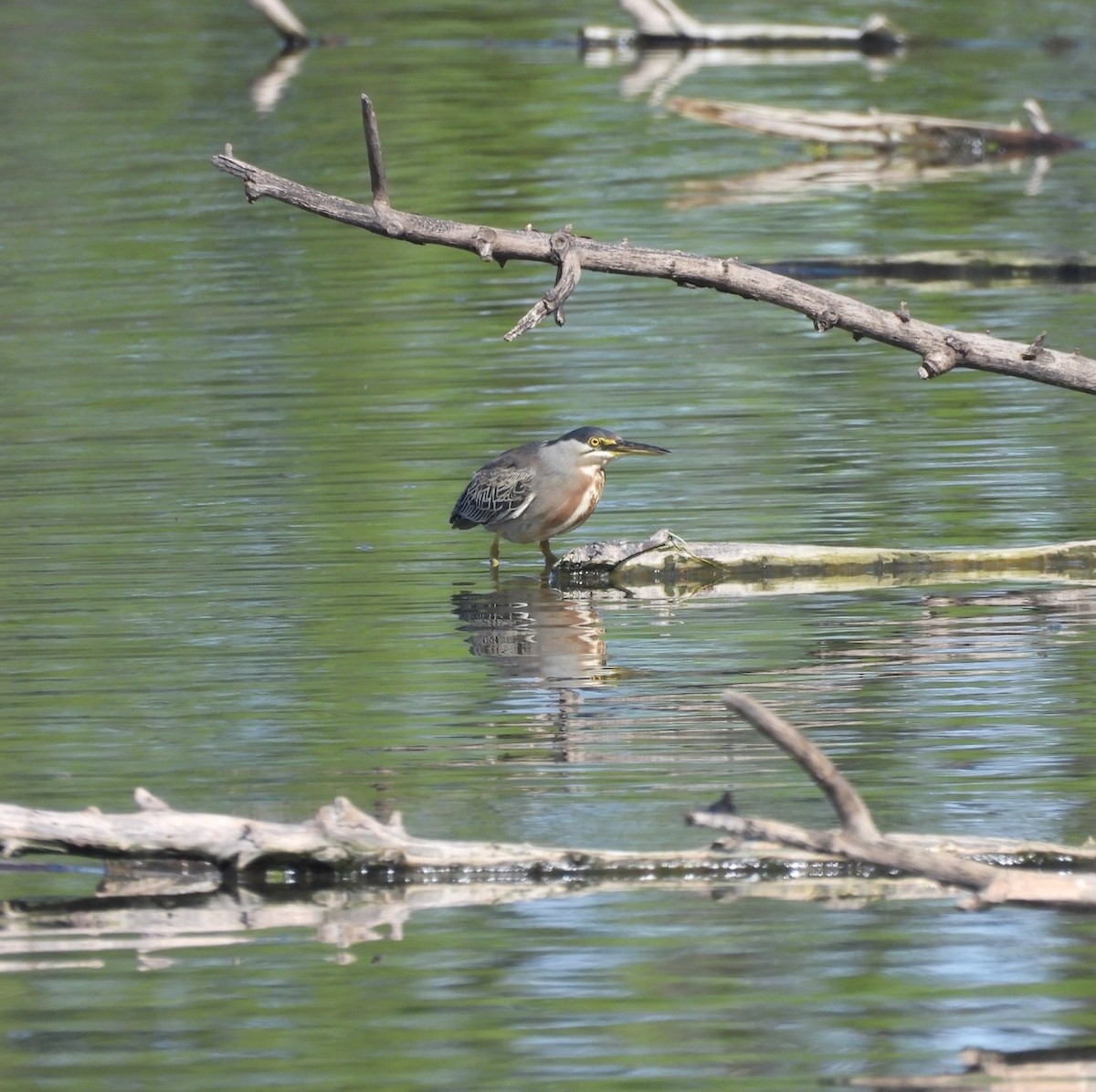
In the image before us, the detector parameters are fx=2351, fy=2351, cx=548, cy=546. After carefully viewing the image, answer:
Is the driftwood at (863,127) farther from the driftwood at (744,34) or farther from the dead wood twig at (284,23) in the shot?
the dead wood twig at (284,23)

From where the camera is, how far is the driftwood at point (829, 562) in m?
9.34

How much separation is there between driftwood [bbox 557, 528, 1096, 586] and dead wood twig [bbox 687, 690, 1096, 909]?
445cm

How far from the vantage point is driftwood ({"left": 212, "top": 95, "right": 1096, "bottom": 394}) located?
24.5ft

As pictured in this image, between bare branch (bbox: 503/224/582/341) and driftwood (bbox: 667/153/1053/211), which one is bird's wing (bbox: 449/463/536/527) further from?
driftwood (bbox: 667/153/1053/211)

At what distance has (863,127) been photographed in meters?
19.6

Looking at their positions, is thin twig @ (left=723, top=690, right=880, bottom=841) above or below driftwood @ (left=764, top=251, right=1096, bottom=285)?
below

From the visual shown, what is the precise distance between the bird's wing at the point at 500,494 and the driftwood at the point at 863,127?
986 cm

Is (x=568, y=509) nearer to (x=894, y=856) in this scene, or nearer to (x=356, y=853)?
(x=356, y=853)

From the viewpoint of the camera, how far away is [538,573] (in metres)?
10.2

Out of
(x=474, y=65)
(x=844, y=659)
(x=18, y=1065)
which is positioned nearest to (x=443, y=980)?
(x=18, y=1065)

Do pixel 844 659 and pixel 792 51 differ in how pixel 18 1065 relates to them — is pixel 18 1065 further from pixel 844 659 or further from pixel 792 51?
pixel 792 51

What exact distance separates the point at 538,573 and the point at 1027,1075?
18.1 ft

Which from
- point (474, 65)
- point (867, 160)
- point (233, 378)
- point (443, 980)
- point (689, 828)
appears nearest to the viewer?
point (443, 980)

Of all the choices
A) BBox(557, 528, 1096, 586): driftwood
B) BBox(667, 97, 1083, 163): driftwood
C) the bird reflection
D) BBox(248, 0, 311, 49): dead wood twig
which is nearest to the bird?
the bird reflection
